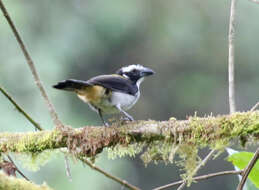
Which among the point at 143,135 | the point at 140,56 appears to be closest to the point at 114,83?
the point at 143,135

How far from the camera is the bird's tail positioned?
317cm

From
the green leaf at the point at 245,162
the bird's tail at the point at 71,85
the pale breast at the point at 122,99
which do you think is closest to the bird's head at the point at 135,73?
the pale breast at the point at 122,99

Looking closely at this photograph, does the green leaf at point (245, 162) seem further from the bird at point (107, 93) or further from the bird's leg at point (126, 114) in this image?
the bird at point (107, 93)

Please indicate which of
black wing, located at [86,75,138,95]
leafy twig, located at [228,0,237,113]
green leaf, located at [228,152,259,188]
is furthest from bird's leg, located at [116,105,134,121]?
green leaf, located at [228,152,259,188]

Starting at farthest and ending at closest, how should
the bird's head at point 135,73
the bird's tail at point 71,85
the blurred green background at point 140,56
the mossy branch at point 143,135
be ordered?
the blurred green background at point 140,56, the bird's head at point 135,73, the bird's tail at point 71,85, the mossy branch at point 143,135

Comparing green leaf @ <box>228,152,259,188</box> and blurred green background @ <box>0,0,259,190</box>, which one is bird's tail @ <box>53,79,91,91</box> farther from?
blurred green background @ <box>0,0,259,190</box>

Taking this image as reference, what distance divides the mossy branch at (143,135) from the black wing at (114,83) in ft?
3.10

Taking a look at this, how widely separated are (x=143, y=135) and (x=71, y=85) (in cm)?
A: 91

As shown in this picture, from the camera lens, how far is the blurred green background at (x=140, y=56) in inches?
466

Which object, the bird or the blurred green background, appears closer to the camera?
the bird

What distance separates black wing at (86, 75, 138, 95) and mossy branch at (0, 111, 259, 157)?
945mm

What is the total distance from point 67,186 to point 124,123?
7.69 meters

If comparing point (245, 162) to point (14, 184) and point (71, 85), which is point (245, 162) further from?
point (71, 85)

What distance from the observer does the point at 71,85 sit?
334 cm
